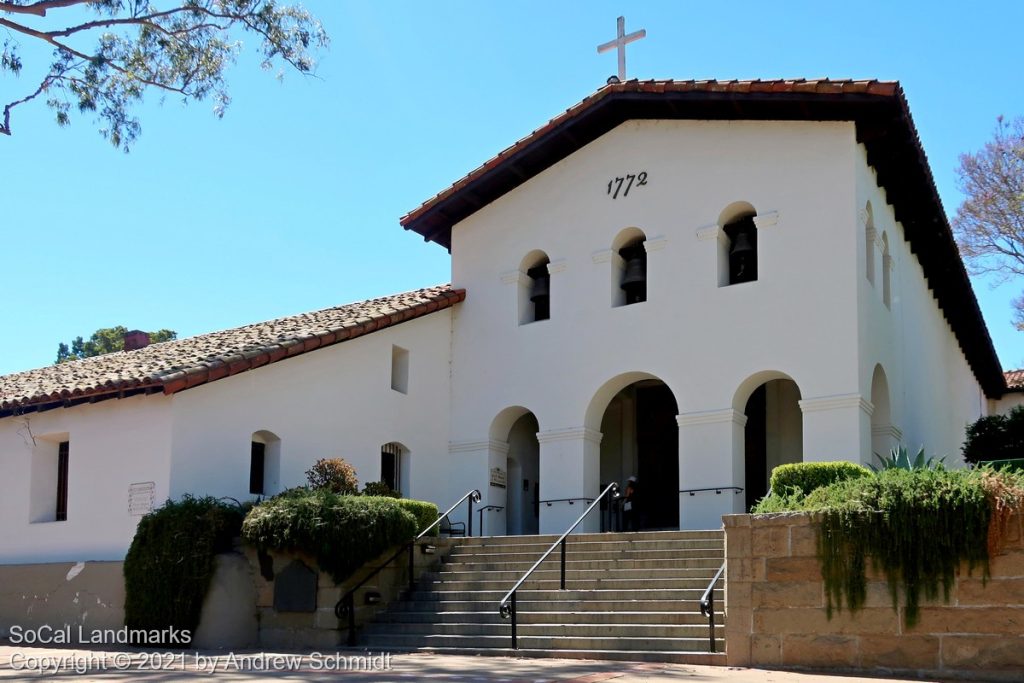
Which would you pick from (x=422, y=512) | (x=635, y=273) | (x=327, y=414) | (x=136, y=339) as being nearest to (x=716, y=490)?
(x=635, y=273)

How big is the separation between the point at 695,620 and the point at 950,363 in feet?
52.9

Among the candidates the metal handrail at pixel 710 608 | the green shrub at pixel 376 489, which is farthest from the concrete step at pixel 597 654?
the green shrub at pixel 376 489

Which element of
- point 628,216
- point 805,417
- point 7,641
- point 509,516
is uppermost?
point 628,216

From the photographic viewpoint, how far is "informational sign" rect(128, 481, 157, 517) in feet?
56.5

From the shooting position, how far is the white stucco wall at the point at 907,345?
18.6 metres

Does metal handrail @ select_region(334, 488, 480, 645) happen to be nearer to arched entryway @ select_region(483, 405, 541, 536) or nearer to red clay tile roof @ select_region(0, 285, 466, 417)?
red clay tile roof @ select_region(0, 285, 466, 417)

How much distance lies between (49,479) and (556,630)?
9954mm

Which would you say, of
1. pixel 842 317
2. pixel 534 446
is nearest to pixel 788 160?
pixel 842 317

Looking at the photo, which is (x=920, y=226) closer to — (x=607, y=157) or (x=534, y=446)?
A: (x=607, y=157)

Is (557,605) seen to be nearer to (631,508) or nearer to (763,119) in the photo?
(631,508)

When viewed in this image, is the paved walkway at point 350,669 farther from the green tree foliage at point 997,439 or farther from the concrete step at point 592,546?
the green tree foliage at point 997,439

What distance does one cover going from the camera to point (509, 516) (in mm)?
22578

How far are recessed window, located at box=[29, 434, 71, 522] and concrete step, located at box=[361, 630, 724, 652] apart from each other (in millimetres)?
7060

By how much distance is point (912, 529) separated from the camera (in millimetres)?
11648
